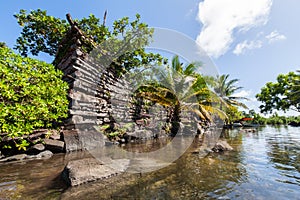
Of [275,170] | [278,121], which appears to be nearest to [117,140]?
[275,170]

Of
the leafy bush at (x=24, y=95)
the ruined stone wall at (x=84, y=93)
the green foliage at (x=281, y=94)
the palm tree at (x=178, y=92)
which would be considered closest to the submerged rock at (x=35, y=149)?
the leafy bush at (x=24, y=95)

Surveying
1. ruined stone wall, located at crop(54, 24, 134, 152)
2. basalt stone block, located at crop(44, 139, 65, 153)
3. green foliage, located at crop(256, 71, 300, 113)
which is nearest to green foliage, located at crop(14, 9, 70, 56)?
ruined stone wall, located at crop(54, 24, 134, 152)

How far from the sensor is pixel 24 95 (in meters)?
4.23

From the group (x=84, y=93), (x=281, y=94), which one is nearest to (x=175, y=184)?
(x=84, y=93)

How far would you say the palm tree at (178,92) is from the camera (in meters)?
11.2

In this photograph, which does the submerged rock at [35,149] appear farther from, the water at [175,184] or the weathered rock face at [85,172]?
the weathered rock face at [85,172]

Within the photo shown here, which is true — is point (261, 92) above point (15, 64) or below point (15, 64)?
above

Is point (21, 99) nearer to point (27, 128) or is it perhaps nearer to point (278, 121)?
point (27, 128)

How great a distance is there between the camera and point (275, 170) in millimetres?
3014

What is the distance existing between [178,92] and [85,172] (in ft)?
32.0

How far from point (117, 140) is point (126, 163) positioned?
13.3ft

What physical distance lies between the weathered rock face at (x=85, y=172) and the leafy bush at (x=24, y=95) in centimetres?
242

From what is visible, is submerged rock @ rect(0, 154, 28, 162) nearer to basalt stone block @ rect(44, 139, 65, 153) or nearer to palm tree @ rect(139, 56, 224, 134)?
basalt stone block @ rect(44, 139, 65, 153)

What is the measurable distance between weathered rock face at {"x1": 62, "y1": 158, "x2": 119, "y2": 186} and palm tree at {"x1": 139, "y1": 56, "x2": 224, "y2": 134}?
803 centimetres
